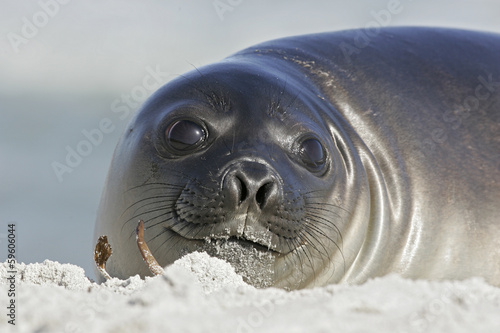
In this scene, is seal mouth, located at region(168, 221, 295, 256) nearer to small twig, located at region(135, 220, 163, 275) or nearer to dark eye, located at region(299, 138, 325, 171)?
small twig, located at region(135, 220, 163, 275)

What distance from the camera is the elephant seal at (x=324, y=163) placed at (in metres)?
3.12

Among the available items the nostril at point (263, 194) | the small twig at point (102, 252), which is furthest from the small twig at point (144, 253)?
the nostril at point (263, 194)

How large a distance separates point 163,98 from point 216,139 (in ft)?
1.86

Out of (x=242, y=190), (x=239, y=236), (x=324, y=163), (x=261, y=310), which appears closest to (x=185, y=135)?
(x=242, y=190)

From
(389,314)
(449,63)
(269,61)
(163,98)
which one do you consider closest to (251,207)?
(163,98)

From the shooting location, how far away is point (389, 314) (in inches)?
66.0

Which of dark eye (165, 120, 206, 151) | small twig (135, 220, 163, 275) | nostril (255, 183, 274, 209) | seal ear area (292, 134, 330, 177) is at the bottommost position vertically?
small twig (135, 220, 163, 275)

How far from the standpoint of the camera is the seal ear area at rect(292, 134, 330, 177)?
3.47 m

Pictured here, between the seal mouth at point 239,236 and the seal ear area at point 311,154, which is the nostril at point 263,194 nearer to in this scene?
the seal mouth at point 239,236

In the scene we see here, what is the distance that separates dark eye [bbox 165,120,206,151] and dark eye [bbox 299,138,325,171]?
1.77 feet

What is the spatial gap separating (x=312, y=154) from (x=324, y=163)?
0.38 ft

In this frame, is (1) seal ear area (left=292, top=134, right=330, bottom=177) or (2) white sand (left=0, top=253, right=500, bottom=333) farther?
(1) seal ear area (left=292, top=134, right=330, bottom=177)

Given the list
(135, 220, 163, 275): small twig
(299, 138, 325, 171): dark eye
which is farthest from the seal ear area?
(135, 220, 163, 275): small twig

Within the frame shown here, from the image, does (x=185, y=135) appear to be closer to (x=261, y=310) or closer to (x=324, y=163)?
(x=324, y=163)
